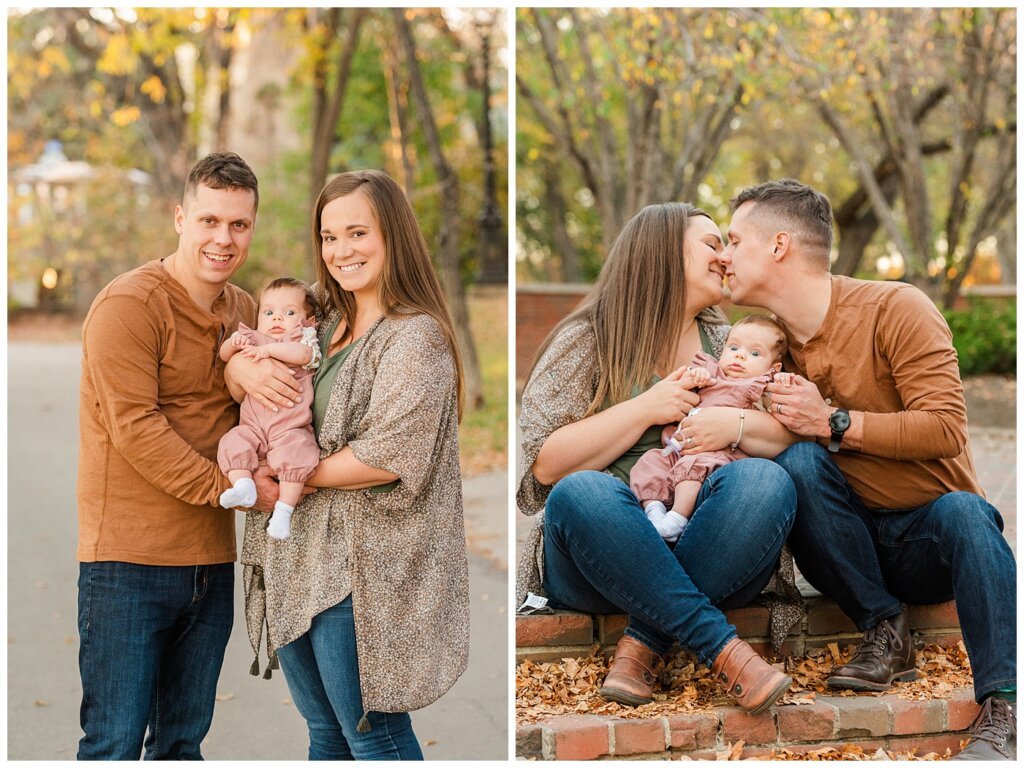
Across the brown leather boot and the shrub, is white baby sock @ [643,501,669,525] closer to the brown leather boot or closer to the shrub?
the brown leather boot

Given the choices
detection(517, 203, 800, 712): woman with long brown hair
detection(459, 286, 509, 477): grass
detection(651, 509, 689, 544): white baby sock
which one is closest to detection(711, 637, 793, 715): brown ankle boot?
detection(517, 203, 800, 712): woman with long brown hair

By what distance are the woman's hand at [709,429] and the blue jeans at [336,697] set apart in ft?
3.61

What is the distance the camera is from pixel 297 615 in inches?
108

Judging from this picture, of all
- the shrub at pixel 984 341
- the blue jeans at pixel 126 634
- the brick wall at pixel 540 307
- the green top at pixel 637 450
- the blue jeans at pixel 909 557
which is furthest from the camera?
the brick wall at pixel 540 307

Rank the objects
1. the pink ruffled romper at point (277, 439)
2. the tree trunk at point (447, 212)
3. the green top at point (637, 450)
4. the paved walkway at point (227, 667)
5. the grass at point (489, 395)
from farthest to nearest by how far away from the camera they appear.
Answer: the tree trunk at point (447, 212), the grass at point (489, 395), the paved walkway at point (227, 667), the green top at point (637, 450), the pink ruffled romper at point (277, 439)

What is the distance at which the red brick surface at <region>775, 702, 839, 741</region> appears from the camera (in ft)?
10.0

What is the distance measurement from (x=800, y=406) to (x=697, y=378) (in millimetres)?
310

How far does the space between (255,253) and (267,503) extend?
16771 millimetres

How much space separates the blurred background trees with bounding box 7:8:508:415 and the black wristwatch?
785 cm

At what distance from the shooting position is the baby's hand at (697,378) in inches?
127

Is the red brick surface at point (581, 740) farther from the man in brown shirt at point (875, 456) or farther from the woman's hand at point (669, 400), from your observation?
the woman's hand at point (669, 400)

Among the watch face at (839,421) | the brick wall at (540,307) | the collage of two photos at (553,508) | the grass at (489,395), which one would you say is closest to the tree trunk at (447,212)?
the grass at (489,395)

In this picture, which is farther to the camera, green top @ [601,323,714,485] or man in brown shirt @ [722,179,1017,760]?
green top @ [601,323,714,485]

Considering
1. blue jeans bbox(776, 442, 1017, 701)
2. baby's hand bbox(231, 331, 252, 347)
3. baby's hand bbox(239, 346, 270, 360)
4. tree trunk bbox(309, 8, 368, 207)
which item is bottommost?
blue jeans bbox(776, 442, 1017, 701)
